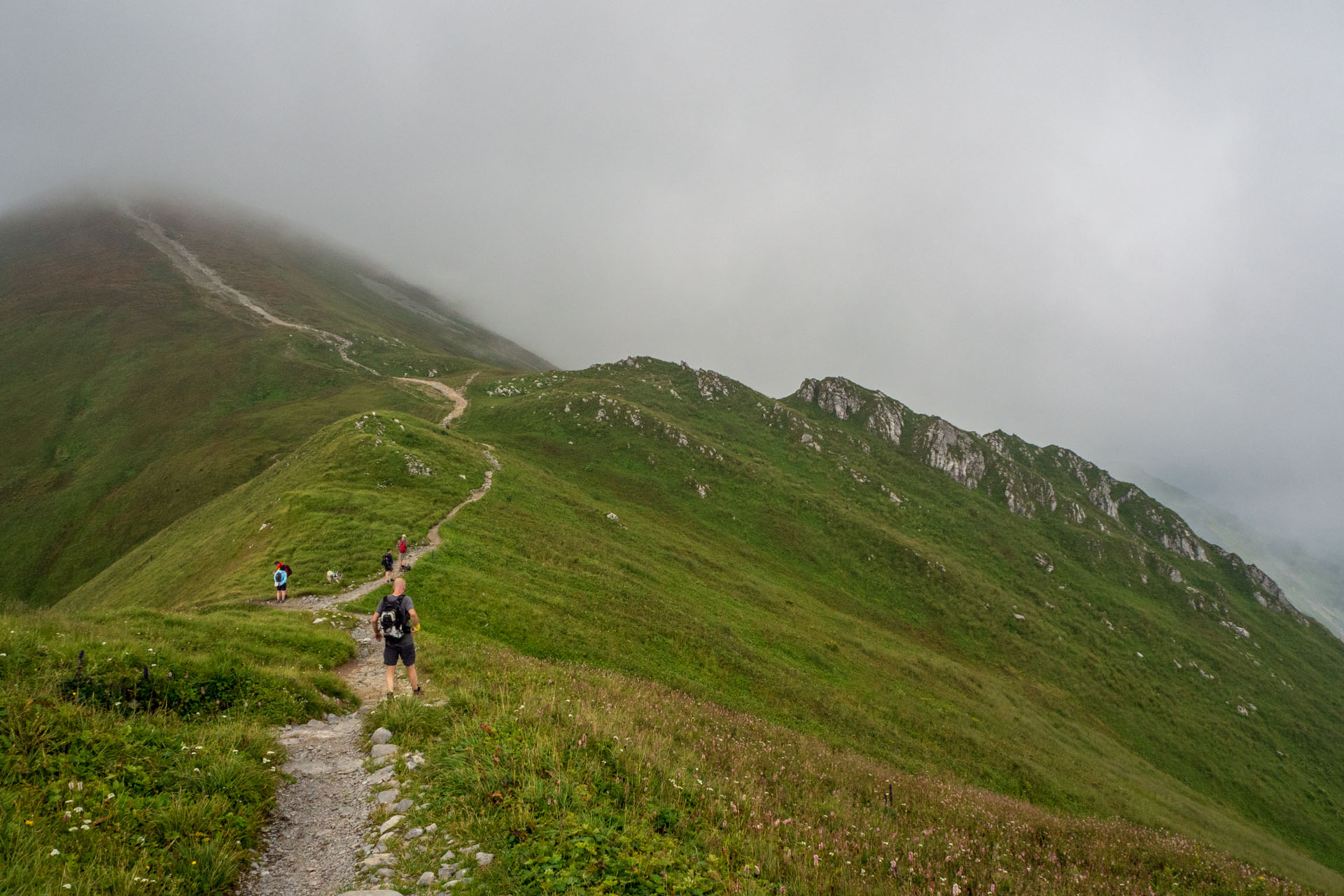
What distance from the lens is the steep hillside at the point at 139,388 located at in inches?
2459

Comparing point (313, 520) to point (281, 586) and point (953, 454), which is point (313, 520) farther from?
point (953, 454)

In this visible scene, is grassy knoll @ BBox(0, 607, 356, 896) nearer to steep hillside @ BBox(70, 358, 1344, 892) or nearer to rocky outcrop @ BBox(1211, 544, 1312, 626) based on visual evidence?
steep hillside @ BBox(70, 358, 1344, 892)

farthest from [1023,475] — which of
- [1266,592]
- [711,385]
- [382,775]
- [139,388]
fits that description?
[139,388]

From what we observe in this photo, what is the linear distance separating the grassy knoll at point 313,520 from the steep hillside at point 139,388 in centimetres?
2367

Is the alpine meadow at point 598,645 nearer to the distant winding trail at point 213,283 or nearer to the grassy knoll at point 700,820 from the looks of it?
the grassy knoll at point 700,820

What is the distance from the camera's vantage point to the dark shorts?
41.3 ft

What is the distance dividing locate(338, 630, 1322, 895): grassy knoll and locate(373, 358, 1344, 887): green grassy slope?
1289cm

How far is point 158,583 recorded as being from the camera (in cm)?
3172

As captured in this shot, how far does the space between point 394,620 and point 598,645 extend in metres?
13.2

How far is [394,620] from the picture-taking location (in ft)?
41.0

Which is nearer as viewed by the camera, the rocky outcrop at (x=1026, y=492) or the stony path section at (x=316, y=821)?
the stony path section at (x=316, y=821)

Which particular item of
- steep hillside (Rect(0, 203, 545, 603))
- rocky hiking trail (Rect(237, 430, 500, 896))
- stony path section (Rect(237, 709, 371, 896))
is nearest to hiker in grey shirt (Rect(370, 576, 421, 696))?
rocky hiking trail (Rect(237, 430, 500, 896))

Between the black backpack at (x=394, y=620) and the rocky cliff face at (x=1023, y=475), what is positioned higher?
the rocky cliff face at (x=1023, y=475)

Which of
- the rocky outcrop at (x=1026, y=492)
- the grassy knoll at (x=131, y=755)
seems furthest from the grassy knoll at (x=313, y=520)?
the rocky outcrop at (x=1026, y=492)
